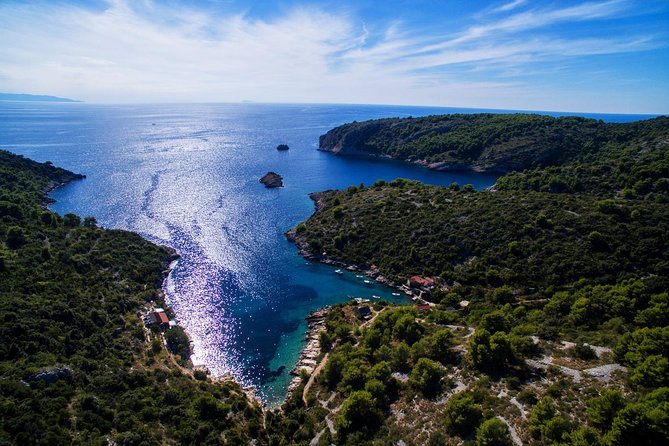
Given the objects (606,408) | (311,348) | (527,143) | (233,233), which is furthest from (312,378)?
(527,143)

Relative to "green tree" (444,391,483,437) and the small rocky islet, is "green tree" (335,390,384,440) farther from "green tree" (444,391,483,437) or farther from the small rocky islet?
the small rocky islet

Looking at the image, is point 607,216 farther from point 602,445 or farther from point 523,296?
point 602,445

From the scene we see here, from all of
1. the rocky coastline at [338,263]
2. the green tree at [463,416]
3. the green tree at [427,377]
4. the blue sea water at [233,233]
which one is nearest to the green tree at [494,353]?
the green tree at [427,377]

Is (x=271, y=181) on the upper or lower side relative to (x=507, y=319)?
lower

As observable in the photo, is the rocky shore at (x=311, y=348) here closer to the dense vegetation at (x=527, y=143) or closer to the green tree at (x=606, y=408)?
the green tree at (x=606, y=408)

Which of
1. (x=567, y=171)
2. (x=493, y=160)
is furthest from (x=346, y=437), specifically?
(x=493, y=160)

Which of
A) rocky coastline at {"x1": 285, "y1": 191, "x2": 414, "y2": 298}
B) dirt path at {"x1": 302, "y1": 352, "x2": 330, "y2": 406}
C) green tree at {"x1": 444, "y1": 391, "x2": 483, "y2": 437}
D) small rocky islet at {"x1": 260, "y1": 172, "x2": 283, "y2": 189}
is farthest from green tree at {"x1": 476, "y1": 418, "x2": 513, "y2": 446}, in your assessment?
small rocky islet at {"x1": 260, "y1": 172, "x2": 283, "y2": 189}

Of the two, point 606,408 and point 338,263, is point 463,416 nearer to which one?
point 606,408
